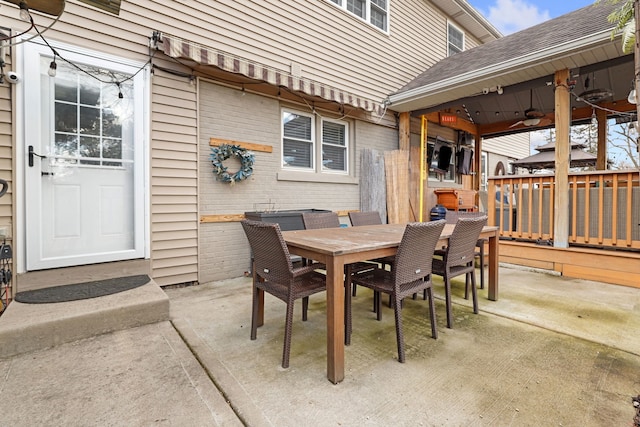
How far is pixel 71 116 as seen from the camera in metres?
3.16

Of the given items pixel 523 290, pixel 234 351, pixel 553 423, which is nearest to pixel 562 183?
pixel 523 290

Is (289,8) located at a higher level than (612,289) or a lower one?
higher

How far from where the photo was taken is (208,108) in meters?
4.08

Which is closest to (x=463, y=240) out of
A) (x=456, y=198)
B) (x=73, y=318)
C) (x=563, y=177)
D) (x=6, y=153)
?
(x=563, y=177)

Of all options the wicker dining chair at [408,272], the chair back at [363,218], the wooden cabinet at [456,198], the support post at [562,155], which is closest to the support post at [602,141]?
the wooden cabinet at [456,198]

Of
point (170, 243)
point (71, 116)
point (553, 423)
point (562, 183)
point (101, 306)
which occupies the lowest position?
point (553, 423)

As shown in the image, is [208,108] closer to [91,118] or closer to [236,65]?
[236,65]

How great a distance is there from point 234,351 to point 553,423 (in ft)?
6.15

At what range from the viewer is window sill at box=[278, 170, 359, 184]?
481 cm

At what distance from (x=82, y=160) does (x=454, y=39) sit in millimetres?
8754

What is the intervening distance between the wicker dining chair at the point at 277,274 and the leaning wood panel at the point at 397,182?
3859 mm

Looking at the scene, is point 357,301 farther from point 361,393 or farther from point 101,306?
point 101,306

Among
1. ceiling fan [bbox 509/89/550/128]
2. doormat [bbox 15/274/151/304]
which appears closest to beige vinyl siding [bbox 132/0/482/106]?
ceiling fan [bbox 509/89/550/128]

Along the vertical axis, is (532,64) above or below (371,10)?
below
